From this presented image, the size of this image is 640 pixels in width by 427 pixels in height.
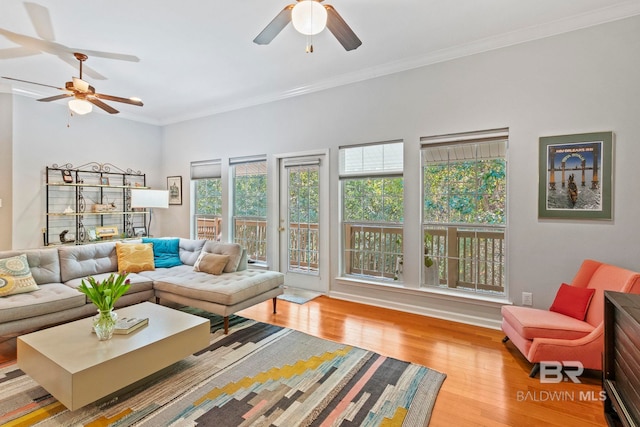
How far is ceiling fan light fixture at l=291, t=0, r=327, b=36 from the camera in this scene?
6.00 feet

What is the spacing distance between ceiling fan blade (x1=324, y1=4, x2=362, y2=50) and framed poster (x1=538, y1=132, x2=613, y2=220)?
2147mm

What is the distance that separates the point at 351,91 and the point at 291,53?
0.98 m

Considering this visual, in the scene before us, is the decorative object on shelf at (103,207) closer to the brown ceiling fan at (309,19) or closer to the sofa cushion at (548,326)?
the brown ceiling fan at (309,19)

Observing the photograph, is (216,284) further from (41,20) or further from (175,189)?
(175,189)

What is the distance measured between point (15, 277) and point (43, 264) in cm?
42

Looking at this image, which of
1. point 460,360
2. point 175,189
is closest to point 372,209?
point 460,360

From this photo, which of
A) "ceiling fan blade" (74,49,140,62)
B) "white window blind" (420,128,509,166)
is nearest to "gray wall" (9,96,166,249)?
"ceiling fan blade" (74,49,140,62)

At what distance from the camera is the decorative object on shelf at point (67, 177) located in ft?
16.0

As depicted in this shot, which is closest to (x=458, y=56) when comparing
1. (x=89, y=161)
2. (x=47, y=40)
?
(x=47, y=40)

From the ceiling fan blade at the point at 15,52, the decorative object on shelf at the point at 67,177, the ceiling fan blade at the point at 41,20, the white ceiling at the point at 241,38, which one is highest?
the white ceiling at the point at 241,38

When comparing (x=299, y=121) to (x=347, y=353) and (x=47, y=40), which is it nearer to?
(x=47, y=40)

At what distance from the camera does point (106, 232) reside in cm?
524

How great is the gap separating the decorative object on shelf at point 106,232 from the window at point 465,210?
16.9 feet

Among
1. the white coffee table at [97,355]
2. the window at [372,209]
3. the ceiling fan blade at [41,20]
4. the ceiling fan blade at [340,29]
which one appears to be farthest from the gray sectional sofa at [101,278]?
the ceiling fan blade at [340,29]
